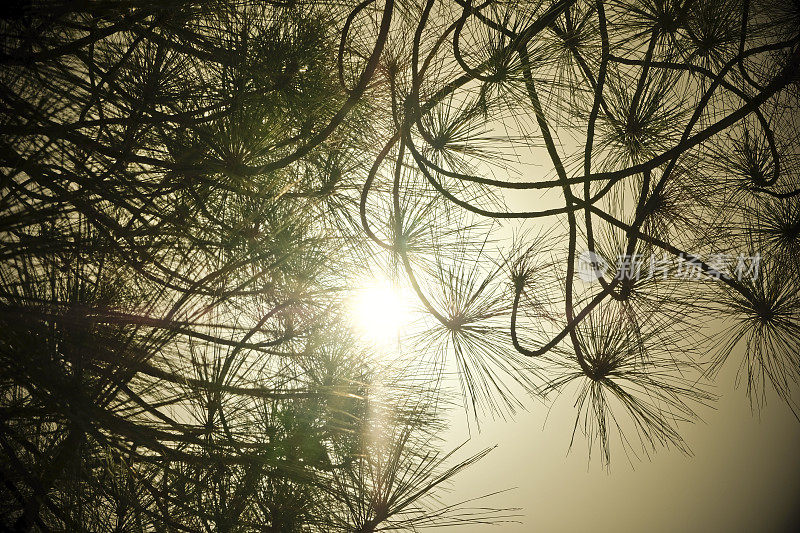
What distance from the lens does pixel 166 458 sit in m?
0.39

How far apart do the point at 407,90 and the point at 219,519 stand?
0.41 metres

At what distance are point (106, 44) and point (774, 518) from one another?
8.50ft

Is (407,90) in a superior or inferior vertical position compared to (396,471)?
superior

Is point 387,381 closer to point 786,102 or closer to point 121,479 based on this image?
point 121,479

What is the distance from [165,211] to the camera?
1.59 ft

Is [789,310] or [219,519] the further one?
[789,310]

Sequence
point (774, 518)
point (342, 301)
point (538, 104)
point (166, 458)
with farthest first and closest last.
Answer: point (774, 518) → point (342, 301) → point (538, 104) → point (166, 458)

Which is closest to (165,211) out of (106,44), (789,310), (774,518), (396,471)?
(106,44)

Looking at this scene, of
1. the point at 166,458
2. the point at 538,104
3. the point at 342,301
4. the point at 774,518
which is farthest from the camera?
the point at 774,518

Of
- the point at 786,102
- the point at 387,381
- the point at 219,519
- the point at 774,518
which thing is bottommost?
the point at 219,519

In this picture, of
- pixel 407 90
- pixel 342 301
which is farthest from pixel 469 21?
pixel 342 301

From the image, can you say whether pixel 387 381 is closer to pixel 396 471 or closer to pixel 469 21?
pixel 396 471

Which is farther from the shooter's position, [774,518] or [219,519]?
[774,518]

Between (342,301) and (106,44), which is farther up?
(106,44)
